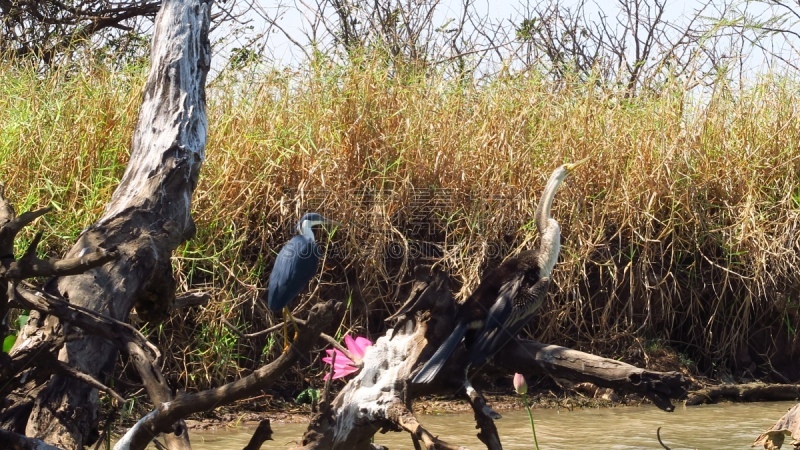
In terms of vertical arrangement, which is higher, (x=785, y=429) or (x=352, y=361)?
(x=352, y=361)

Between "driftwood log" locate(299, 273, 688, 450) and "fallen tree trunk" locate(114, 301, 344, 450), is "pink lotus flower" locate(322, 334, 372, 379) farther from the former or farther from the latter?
"fallen tree trunk" locate(114, 301, 344, 450)

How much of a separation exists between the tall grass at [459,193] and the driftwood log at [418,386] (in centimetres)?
219

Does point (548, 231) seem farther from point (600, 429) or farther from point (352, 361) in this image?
point (352, 361)

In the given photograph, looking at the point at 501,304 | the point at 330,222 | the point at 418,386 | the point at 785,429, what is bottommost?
the point at 785,429

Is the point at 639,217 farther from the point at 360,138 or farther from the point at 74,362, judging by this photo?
the point at 74,362

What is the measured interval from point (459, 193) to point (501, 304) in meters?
2.00

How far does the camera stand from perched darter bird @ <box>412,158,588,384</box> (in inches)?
117

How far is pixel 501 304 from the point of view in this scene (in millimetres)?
3523

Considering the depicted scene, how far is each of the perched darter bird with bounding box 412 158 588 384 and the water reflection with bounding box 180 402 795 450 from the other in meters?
0.91

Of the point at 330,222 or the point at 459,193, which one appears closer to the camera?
the point at 330,222

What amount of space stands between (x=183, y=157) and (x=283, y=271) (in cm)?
118

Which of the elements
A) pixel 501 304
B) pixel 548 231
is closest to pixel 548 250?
pixel 548 231

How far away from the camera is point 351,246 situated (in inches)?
206

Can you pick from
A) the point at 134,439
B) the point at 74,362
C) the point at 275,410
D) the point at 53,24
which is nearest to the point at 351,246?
the point at 275,410
